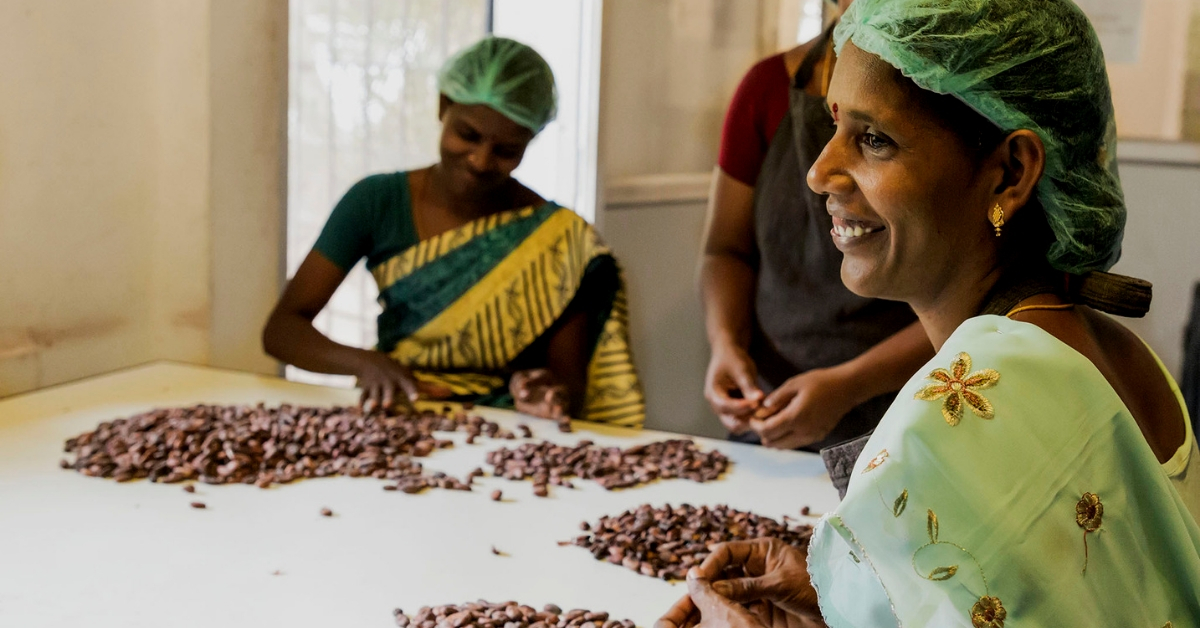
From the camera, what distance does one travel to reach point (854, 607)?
3.14ft

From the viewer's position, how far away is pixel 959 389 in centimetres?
89

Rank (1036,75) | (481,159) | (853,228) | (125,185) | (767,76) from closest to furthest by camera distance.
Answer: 1. (1036,75)
2. (853,228)
3. (767,76)
4. (481,159)
5. (125,185)

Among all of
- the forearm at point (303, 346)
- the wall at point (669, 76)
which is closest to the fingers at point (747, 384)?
the forearm at point (303, 346)

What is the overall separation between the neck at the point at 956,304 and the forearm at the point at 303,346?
158cm

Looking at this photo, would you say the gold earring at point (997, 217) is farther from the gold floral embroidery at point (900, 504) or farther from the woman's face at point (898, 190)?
the gold floral embroidery at point (900, 504)

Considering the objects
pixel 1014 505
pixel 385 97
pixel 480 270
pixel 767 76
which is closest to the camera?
pixel 1014 505

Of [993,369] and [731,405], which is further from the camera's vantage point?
[731,405]

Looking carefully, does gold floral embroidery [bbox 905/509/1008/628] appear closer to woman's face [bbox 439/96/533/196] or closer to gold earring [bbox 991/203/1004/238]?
gold earring [bbox 991/203/1004/238]

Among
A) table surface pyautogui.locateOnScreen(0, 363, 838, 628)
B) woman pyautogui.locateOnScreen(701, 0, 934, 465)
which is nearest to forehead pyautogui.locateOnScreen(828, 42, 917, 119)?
table surface pyautogui.locateOnScreen(0, 363, 838, 628)

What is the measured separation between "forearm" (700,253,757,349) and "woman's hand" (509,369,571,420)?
0.37m

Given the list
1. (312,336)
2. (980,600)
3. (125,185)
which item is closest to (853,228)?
(980,600)

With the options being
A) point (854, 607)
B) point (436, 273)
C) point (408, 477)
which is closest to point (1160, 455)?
point (854, 607)

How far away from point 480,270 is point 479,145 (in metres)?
0.31

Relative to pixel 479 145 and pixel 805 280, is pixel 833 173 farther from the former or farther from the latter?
pixel 479 145
